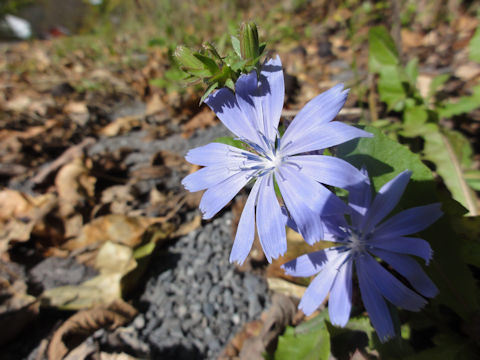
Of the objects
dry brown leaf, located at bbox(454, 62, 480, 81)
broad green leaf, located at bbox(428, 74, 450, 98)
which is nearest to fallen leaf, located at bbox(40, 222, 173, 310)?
broad green leaf, located at bbox(428, 74, 450, 98)

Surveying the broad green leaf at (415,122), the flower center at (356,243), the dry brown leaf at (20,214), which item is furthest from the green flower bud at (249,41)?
the dry brown leaf at (20,214)

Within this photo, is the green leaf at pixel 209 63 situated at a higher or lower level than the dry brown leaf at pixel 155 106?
lower

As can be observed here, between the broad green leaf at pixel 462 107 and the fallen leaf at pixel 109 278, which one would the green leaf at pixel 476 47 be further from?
the fallen leaf at pixel 109 278

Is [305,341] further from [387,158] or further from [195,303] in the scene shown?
[387,158]

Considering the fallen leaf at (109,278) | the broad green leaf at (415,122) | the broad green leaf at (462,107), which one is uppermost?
the fallen leaf at (109,278)

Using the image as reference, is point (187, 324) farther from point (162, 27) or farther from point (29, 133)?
point (162, 27)
